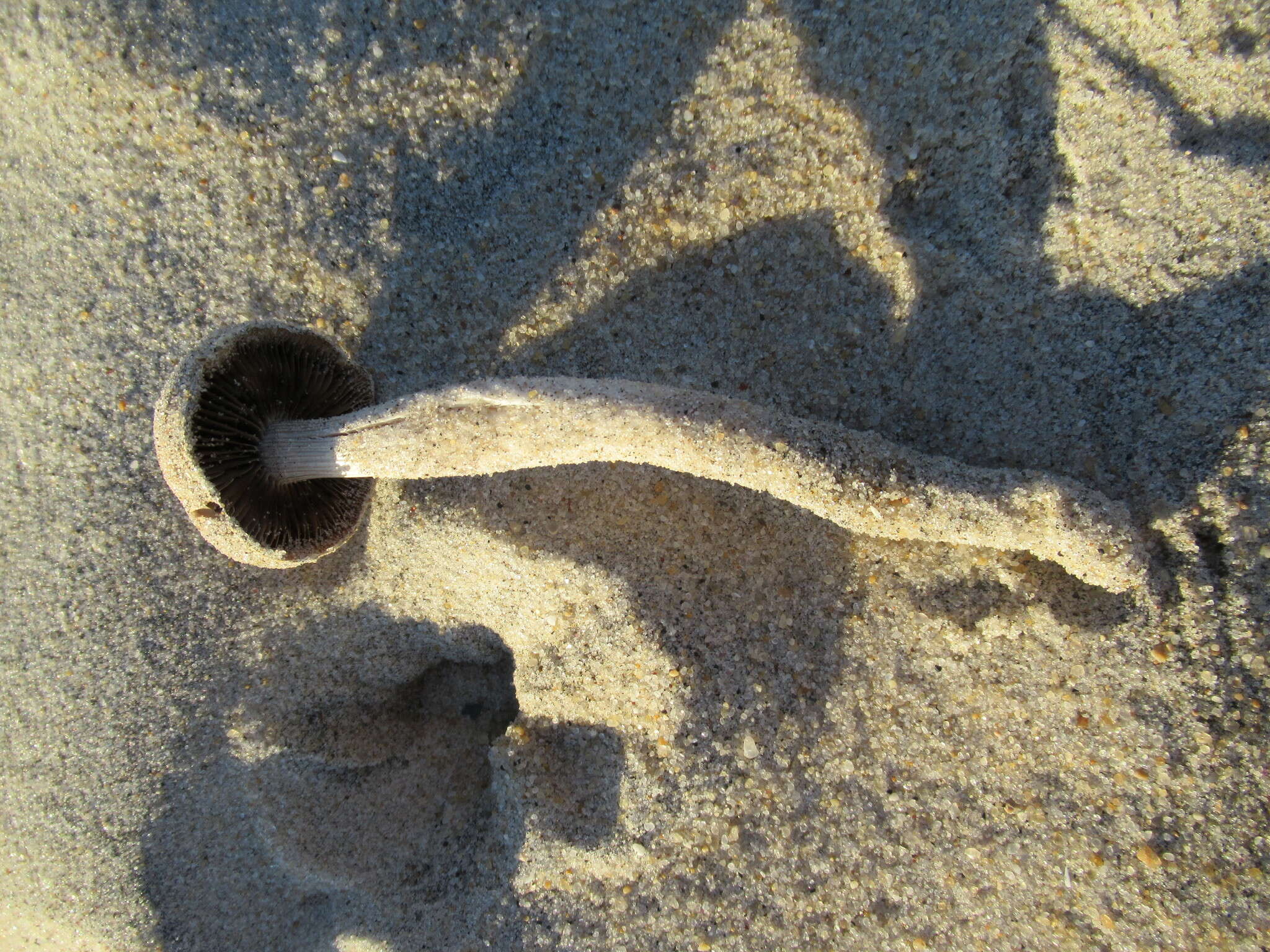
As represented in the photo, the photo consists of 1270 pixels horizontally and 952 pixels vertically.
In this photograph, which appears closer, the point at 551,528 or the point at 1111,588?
the point at 1111,588

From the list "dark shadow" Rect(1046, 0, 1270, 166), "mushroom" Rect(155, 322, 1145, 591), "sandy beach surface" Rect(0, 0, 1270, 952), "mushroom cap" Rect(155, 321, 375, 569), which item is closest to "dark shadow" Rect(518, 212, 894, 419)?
"sandy beach surface" Rect(0, 0, 1270, 952)

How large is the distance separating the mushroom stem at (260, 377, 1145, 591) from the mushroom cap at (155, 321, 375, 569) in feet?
1.29

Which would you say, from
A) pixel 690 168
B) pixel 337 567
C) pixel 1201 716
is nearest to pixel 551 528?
pixel 337 567

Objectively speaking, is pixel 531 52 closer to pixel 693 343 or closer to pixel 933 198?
pixel 693 343

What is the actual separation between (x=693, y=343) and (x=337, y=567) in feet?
5.82

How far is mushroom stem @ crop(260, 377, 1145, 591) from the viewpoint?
2.46m

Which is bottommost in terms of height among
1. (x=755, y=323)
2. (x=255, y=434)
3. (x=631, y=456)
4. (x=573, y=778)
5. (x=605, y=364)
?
(x=573, y=778)

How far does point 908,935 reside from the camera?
251 centimetres

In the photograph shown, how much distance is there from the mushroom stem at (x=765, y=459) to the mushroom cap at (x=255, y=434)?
1.29 feet

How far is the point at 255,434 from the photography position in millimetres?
2551

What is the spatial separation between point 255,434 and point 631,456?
1.38 m

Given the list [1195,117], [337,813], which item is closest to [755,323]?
[1195,117]

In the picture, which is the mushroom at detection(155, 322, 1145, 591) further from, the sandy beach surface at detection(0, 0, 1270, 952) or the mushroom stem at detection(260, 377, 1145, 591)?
the sandy beach surface at detection(0, 0, 1270, 952)

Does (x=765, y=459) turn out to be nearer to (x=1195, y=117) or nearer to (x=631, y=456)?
(x=631, y=456)
